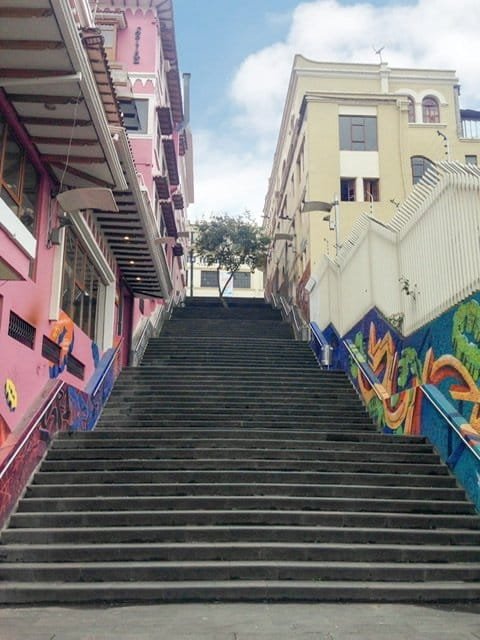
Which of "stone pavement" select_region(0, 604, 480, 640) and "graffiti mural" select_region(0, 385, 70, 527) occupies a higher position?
"graffiti mural" select_region(0, 385, 70, 527)

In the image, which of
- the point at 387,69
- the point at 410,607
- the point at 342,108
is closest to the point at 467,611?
the point at 410,607

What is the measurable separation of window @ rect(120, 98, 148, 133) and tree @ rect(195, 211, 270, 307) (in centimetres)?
1215

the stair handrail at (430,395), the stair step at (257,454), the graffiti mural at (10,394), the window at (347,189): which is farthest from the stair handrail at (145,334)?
the window at (347,189)

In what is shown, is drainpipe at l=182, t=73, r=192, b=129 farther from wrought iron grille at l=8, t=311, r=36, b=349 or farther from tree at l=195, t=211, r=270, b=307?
wrought iron grille at l=8, t=311, r=36, b=349

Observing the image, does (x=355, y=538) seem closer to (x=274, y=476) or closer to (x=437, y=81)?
(x=274, y=476)

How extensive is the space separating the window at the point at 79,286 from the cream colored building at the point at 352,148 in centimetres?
838

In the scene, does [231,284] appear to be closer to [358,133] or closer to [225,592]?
[358,133]

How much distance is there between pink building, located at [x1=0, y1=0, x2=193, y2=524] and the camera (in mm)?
6184

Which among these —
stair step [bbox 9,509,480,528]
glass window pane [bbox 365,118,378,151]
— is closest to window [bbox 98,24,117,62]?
glass window pane [bbox 365,118,378,151]

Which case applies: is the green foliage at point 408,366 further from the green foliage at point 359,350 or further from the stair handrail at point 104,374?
the stair handrail at point 104,374

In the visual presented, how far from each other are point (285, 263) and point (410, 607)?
23907 mm

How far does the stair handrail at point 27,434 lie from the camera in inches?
259

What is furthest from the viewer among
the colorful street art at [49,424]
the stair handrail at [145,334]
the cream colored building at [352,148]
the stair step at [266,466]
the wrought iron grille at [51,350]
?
the cream colored building at [352,148]

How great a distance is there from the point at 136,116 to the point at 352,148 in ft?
27.5
